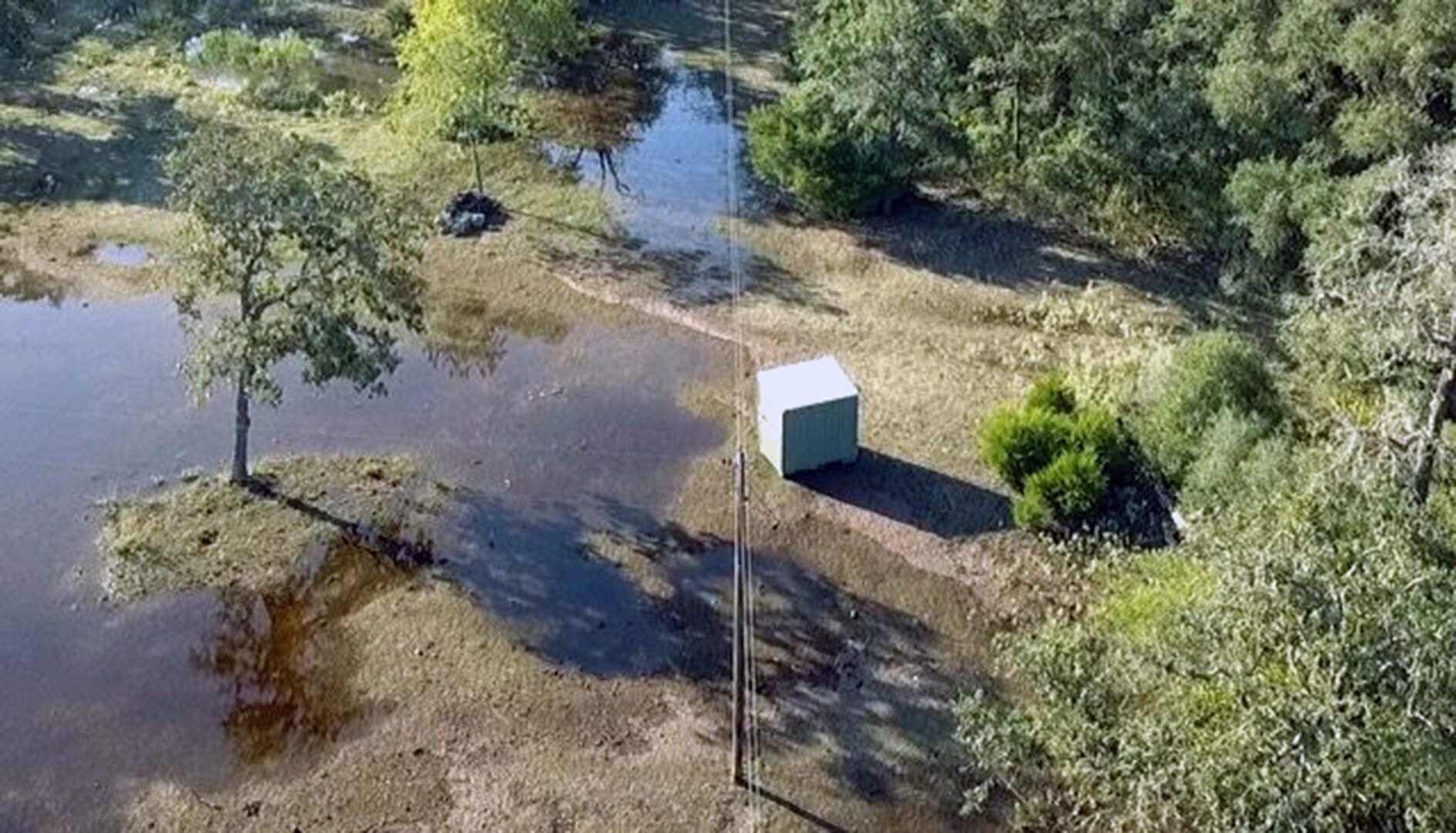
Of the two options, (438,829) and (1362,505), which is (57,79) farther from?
(1362,505)

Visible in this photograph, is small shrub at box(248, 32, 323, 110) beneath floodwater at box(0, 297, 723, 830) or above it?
above

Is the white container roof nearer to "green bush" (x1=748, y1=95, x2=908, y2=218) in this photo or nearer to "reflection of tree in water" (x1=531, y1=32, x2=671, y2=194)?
"green bush" (x1=748, y1=95, x2=908, y2=218)

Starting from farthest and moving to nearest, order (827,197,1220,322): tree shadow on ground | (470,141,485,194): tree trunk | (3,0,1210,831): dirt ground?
1. (470,141,485,194): tree trunk
2. (827,197,1220,322): tree shadow on ground
3. (3,0,1210,831): dirt ground

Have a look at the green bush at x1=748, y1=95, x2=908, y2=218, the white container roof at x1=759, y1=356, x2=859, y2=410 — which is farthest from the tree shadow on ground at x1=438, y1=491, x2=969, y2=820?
the green bush at x1=748, y1=95, x2=908, y2=218

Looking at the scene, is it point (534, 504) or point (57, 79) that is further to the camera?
point (57, 79)

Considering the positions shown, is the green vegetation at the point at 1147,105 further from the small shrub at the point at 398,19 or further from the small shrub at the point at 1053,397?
the small shrub at the point at 398,19

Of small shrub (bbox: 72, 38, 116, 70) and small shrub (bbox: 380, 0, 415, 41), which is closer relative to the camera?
small shrub (bbox: 72, 38, 116, 70)

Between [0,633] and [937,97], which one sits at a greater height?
[937,97]

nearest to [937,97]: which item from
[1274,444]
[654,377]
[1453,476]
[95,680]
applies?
[654,377]
